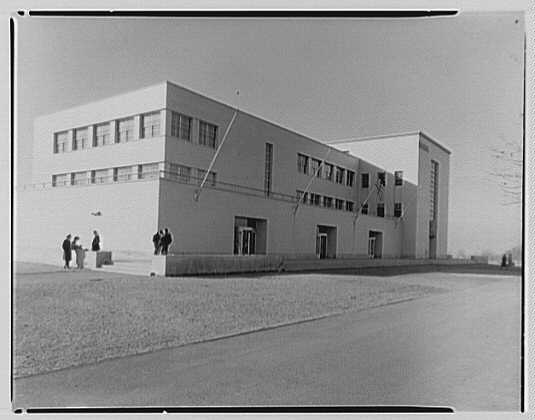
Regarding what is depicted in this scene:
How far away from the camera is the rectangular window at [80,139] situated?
3732 mm

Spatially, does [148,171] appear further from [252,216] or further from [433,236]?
[433,236]

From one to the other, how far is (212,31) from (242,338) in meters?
2.24

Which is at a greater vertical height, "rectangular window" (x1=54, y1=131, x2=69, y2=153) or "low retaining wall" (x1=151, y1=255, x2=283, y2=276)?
"rectangular window" (x1=54, y1=131, x2=69, y2=153)

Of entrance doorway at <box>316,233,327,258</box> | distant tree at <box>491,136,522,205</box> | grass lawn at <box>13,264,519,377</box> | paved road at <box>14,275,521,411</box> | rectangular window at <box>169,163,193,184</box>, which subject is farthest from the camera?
entrance doorway at <box>316,233,327,258</box>

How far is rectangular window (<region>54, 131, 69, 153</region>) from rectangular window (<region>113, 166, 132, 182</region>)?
1.33ft

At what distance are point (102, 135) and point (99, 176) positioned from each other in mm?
336

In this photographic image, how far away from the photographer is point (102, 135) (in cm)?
379

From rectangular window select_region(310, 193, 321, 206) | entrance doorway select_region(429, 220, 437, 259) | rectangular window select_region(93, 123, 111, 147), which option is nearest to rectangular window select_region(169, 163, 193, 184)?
rectangular window select_region(93, 123, 111, 147)

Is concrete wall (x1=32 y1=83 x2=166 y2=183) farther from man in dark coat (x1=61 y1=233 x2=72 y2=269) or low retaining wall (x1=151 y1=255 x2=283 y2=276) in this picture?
low retaining wall (x1=151 y1=255 x2=283 y2=276)

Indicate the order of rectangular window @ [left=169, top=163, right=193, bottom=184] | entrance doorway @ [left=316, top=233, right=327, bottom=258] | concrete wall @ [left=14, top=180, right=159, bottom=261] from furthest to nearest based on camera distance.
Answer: entrance doorway @ [left=316, top=233, right=327, bottom=258] → rectangular window @ [left=169, top=163, right=193, bottom=184] → concrete wall @ [left=14, top=180, right=159, bottom=261]

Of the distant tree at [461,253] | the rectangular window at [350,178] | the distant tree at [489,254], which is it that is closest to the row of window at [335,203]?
the rectangular window at [350,178]

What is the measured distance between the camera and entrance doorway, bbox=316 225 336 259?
4.34 metres

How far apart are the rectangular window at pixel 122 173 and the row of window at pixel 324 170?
1369mm

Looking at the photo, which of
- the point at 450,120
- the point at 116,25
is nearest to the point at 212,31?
the point at 116,25
